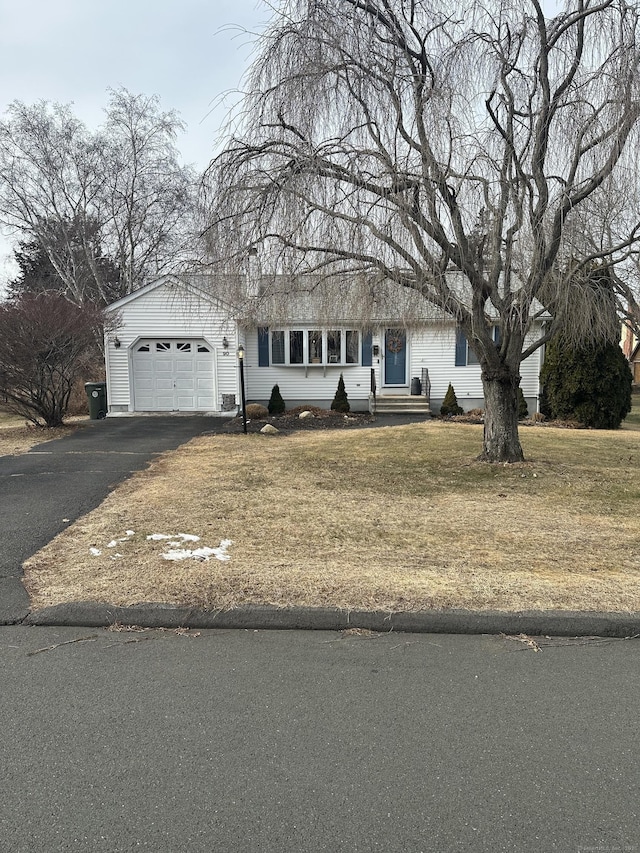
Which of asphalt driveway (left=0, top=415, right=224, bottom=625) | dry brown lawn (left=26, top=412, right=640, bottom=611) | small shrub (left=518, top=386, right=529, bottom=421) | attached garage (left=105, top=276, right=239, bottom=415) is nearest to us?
dry brown lawn (left=26, top=412, right=640, bottom=611)

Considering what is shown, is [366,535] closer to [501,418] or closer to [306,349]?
[501,418]

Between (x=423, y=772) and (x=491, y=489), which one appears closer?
(x=423, y=772)

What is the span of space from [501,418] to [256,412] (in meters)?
9.21

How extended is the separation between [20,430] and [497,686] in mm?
14047

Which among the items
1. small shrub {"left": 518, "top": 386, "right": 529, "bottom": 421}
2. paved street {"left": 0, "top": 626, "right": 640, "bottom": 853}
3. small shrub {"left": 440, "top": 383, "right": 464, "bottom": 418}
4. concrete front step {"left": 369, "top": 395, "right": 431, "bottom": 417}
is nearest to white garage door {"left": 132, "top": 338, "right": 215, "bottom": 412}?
concrete front step {"left": 369, "top": 395, "right": 431, "bottom": 417}

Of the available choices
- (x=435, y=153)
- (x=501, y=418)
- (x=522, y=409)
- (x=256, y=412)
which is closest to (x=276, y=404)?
(x=256, y=412)

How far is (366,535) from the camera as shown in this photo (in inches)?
199

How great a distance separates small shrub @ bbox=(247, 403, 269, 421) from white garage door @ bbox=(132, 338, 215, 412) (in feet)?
5.42

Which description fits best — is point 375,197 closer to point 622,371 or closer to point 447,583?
point 447,583

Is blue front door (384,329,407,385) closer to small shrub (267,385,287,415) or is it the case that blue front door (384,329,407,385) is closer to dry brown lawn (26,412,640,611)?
small shrub (267,385,287,415)

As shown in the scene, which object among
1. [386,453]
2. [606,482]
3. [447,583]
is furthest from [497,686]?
[386,453]

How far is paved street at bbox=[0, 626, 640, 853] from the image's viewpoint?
6.00 feet

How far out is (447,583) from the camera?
12.3ft

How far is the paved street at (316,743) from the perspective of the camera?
183 centimetres
